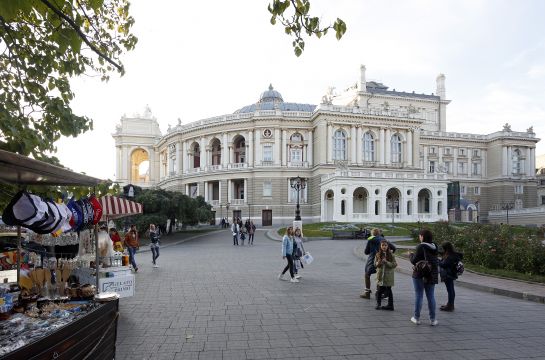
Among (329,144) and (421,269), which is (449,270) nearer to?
(421,269)

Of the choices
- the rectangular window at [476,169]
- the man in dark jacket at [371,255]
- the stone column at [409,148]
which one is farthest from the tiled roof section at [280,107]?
the man in dark jacket at [371,255]

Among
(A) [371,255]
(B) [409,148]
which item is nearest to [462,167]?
(B) [409,148]

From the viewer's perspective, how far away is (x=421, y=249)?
783 cm

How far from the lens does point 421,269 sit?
7.66 meters

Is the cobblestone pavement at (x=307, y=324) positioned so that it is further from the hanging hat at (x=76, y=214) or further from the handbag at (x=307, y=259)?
the hanging hat at (x=76, y=214)

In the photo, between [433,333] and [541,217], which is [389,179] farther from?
[433,333]

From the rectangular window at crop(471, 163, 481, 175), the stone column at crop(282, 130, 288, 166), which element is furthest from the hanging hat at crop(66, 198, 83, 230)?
the rectangular window at crop(471, 163, 481, 175)

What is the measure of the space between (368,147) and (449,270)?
5573cm

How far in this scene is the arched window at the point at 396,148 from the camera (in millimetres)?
64312

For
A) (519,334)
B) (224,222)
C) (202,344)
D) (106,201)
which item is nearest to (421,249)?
(519,334)

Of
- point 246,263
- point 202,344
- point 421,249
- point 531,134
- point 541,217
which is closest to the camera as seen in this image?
point 202,344

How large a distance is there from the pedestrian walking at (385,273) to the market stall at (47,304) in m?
5.70

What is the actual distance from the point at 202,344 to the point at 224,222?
4628cm

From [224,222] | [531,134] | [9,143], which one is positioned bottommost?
[224,222]
